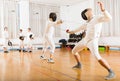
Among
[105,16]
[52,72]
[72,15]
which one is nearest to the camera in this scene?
[105,16]

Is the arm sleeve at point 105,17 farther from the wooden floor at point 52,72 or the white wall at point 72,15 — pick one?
the white wall at point 72,15

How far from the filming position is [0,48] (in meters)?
11.4

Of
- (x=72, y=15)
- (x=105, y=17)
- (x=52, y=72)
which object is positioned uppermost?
(x=72, y=15)

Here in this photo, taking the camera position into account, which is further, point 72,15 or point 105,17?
point 72,15

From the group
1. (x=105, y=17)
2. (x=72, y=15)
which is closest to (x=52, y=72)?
(x=105, y=17)

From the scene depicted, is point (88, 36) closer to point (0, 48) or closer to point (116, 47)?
point (116, 47)

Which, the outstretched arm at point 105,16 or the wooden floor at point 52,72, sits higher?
the outstretched arm at point 105,16

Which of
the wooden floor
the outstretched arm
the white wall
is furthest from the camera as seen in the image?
the white wall

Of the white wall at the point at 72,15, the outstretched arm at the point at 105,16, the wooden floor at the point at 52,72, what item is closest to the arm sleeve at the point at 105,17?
the outstretched arm at the point at 105,16

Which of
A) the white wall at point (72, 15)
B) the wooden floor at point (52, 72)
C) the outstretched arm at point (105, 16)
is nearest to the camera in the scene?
the outstretched arm at point (105, 16)

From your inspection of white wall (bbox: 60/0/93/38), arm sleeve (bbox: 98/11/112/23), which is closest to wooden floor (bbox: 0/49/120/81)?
arm sleeve (bbox: 98/11/112/23)

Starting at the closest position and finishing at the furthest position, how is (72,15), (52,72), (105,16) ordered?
(105,16) < (52,72) < (72,15)

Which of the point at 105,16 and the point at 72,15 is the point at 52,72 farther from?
the point at 72,15

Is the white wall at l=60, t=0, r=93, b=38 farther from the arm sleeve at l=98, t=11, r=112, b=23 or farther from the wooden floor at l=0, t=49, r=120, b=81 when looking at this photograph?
the arm sleeve at l=98, t=11, r=112, b=23
